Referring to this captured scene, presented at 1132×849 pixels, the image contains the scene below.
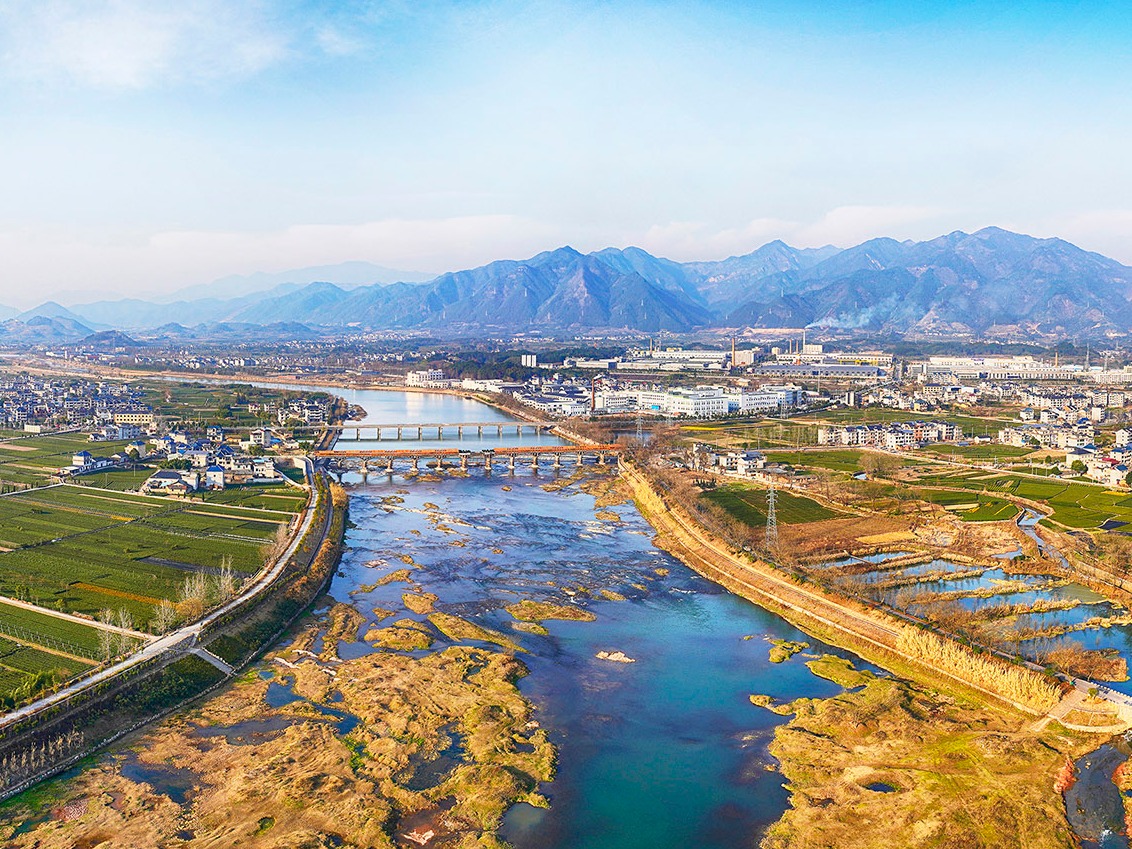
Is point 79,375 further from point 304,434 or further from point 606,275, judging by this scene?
point 606,275

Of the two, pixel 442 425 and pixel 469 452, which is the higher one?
pixel 442 425

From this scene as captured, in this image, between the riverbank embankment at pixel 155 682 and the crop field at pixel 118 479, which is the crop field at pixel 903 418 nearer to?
the crop field at pixel 118 479

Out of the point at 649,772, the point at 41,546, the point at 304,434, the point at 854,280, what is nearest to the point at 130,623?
the point at 41,546

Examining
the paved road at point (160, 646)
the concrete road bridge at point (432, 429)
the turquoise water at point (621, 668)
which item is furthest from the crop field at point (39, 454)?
the paved road at point (160, 646)

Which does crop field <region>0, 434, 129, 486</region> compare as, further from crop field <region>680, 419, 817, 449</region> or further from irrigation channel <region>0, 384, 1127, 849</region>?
crop field <region>680, 419, 817, 449</region>

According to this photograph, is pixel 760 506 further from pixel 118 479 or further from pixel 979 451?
pixel 118 479

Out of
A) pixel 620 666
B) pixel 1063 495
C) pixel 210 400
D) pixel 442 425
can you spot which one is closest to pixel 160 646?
pixel 620 666
